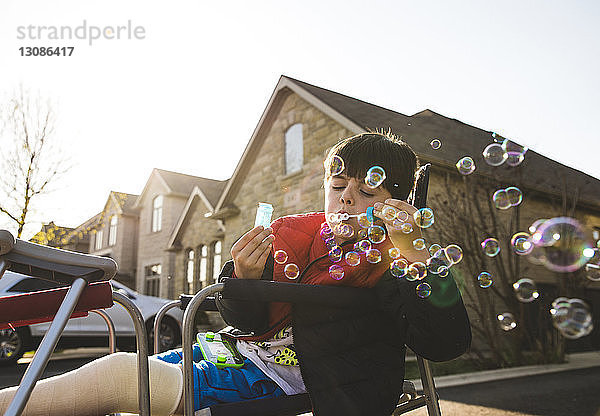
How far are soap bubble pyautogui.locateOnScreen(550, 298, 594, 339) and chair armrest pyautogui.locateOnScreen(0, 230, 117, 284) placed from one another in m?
2.03

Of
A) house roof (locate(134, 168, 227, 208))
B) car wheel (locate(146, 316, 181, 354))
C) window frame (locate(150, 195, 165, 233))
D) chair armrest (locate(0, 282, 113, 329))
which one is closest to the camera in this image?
chair armrest (locate(0, 282, 113, 329))

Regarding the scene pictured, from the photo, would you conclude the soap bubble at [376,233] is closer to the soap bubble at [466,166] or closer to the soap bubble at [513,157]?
the soap bubble at [466,166]

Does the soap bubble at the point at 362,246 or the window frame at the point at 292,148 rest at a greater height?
the window frame at the point at 292,148

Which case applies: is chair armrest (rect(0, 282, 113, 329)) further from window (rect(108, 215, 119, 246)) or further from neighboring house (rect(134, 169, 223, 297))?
window (rect(108, 215, 119, 246))

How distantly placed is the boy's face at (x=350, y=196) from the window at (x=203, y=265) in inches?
A: 593

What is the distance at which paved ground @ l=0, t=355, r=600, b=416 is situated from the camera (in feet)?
14.1

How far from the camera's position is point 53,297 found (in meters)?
1.29

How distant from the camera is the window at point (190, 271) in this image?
17.5 m

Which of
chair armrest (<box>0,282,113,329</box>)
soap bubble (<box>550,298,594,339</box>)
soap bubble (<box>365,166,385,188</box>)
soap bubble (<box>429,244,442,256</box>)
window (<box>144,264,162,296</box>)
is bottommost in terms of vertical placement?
window (<box>144,264,162,296</box>)

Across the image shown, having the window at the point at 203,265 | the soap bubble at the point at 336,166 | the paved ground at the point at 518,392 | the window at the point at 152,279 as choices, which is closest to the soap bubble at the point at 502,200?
the soap bubble at the point at 336,166

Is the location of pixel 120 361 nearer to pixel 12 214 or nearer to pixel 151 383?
pixel 151 383

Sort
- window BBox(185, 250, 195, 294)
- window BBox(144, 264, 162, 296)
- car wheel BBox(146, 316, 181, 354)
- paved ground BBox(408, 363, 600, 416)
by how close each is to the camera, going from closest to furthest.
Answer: paved ground BBox(408, 363, 600, 416) → car wheel BBox(146, 316, 181, 354) → window BBox(185, 250, 195, 294) → window BBox(144, 264, 162, 296)

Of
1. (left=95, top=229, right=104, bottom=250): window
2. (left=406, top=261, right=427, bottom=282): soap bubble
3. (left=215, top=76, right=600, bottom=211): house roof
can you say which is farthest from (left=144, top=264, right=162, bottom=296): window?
(left=406, top=261, right=427, bottom=282): soap bubble

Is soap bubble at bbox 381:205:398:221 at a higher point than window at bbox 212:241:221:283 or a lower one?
higher
